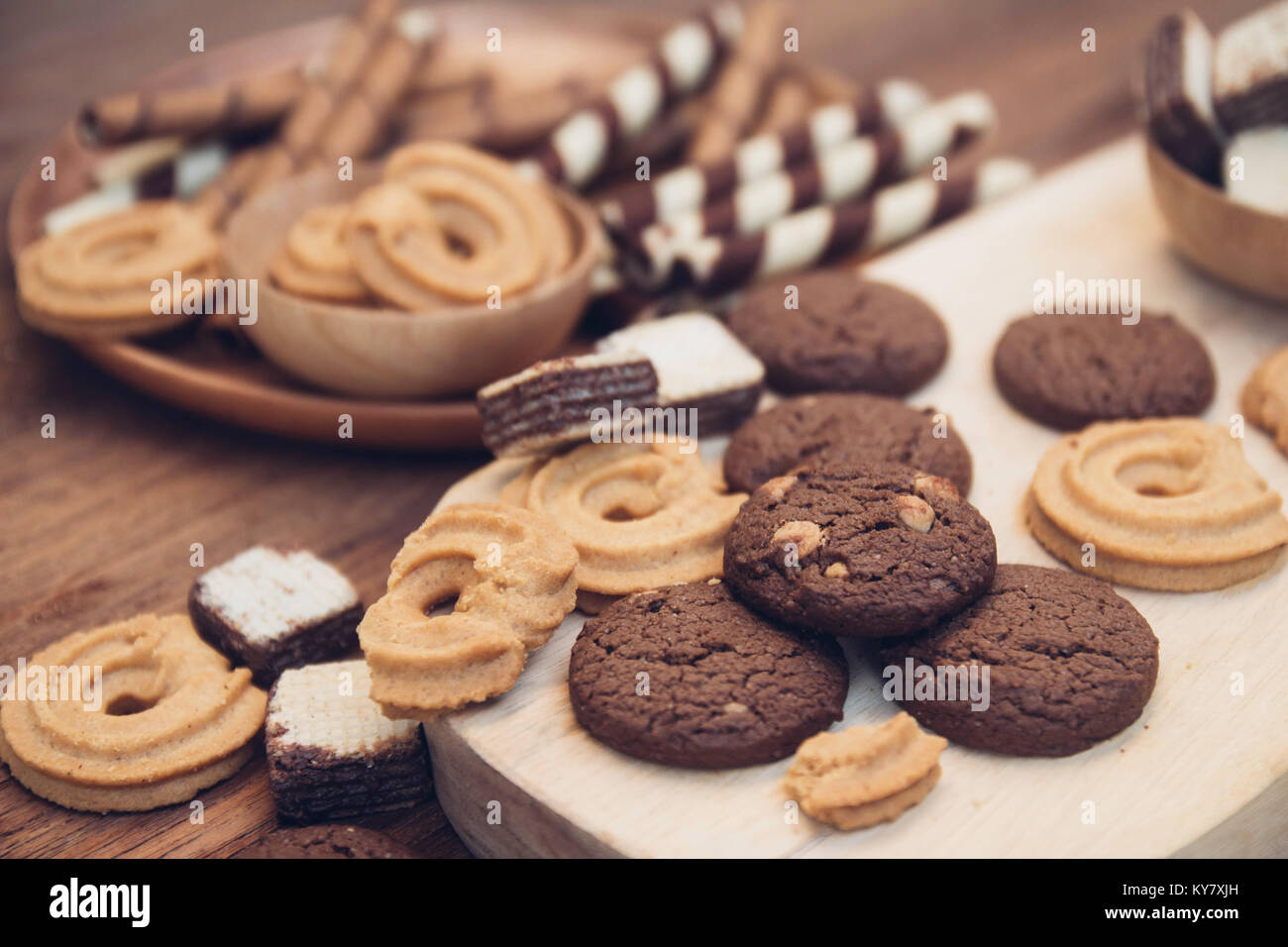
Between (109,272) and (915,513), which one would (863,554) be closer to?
(915,513)

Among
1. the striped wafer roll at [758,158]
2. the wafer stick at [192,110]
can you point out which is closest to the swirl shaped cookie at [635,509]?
the striped wafer roll at [758,158]

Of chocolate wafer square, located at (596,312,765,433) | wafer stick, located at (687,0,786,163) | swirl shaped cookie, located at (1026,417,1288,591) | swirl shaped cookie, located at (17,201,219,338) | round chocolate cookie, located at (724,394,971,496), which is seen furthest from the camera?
wafer stick, located at (687,0,786,163)

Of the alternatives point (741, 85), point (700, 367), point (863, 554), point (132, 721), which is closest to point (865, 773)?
point (863, 554)

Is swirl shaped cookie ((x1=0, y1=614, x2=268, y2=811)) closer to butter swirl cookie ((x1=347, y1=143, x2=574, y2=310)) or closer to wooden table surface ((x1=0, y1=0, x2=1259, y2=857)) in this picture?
wooden table surface ((x1=0, y1=0, x2=1259, y2=857))

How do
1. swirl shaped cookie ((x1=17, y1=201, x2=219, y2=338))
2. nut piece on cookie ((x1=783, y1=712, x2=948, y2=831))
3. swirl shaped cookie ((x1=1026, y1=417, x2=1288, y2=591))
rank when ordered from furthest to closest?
swirl shaped cookie ((x1=17, y1=201, x2=219, y2=338)) → swirl shaped cookie ((x1=1026, y1=417, x2=1288, y2=591)) → nut piece on cookie ((x1=783, y1=712, x2=948, y2=831))

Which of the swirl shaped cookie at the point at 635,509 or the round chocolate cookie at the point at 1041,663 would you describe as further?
the swirl shaped cookie at the point at 635,509

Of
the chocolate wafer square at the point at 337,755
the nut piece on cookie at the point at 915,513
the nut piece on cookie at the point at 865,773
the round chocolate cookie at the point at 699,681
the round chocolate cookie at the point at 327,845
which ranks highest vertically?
the nut piece on cookie at the point at 915,513

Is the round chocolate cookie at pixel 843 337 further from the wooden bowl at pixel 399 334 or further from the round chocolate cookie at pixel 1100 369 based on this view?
the wooden bowl at pixel 399 334

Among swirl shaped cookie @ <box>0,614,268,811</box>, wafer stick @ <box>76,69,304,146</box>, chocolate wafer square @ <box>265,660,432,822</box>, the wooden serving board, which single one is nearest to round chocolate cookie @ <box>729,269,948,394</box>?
the wooden serving board
